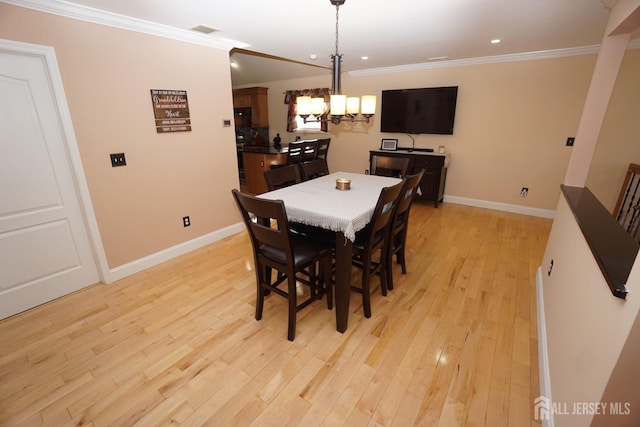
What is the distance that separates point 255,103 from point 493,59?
192 inches

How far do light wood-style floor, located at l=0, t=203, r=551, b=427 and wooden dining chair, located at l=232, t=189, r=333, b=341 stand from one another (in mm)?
241

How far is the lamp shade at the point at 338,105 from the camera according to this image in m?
2.32

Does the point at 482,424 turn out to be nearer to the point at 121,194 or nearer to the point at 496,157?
the point at 121,194

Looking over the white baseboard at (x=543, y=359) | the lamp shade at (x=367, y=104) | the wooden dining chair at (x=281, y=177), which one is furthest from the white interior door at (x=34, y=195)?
the white baseboard at (x=543, y=359)

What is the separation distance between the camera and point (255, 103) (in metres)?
6.74

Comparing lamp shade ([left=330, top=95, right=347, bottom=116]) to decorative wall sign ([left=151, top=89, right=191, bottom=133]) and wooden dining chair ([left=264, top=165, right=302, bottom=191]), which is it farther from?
decorative wall sign ([left=151, top=89, right=191, bottom=133])

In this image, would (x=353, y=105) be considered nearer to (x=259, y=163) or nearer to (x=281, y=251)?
(x=281, y=251)

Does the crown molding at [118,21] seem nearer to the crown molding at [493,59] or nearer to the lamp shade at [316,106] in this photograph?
the lamp shade at [316,106]

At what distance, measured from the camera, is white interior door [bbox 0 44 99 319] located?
6.66 ft

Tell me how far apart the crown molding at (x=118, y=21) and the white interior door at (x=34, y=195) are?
36cm

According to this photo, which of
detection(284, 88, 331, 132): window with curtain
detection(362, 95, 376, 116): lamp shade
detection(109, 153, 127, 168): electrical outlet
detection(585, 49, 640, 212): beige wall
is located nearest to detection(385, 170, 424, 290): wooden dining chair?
detection(362, 95, 376, 116): lamp shade

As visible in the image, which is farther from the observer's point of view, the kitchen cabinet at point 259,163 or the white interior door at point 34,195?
the kitchen cabinet at point 259,163

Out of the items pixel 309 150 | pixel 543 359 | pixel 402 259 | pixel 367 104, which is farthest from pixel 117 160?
pixel 543 359

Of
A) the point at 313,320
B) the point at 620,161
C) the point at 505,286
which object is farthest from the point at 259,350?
the point at 620,161
